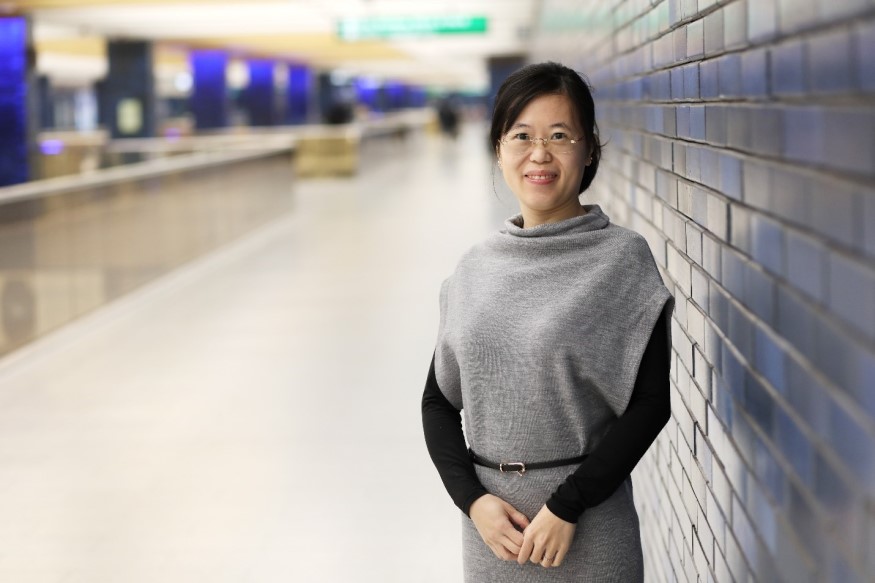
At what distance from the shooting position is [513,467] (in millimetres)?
1912

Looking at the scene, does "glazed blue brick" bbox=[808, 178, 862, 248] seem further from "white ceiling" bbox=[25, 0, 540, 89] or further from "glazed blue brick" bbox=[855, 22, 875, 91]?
"white ceiling" bbox=[25, 0, 540, 89]

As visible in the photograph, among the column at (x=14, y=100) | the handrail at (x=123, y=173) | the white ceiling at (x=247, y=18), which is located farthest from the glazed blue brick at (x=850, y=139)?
the column at (x=14, y=100)

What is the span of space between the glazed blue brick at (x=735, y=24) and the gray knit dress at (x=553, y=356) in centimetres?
35

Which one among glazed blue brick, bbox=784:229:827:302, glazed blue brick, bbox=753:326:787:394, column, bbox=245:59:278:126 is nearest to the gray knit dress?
glazed blue brick, bbox=753:326:787:394

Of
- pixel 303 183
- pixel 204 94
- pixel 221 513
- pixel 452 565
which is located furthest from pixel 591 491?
pixel 204 94

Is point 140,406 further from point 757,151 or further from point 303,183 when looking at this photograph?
point 303,183

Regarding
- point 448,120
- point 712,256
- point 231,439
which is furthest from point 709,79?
point 448,120

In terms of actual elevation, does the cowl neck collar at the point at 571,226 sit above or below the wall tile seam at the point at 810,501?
above

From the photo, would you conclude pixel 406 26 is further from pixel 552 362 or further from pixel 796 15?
pixel 796 15

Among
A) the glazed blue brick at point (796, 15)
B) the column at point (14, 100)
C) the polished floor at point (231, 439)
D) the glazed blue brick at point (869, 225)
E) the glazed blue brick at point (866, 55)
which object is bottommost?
the polished floor at point (231, 439)

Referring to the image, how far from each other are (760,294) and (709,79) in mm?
542

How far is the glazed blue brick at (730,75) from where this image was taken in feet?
5.47

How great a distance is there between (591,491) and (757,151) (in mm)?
615

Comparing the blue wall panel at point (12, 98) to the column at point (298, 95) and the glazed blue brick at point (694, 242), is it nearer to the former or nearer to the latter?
the glazed blue brick at point (694, 242)
